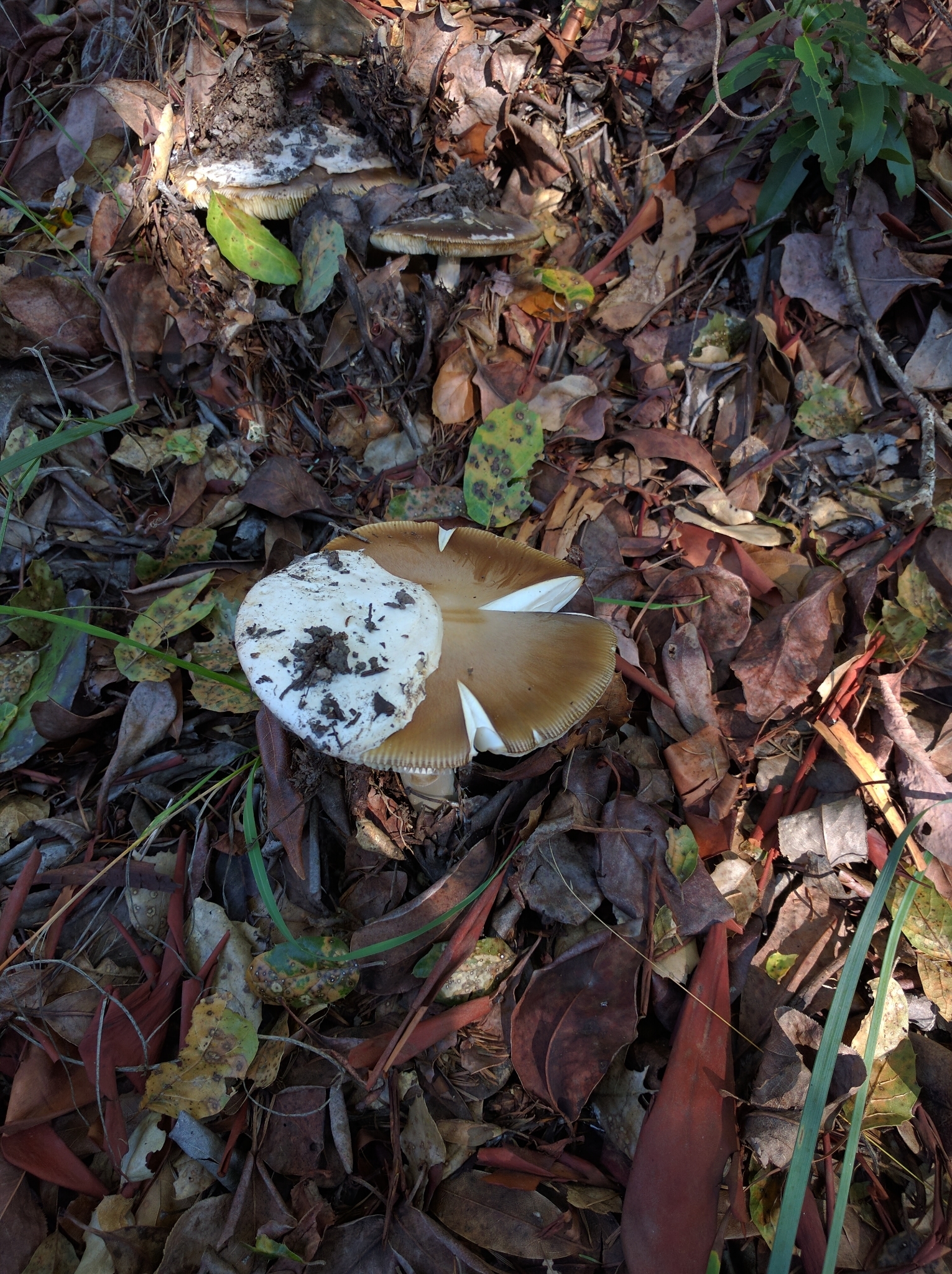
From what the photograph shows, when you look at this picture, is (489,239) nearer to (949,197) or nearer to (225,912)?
(949,197)

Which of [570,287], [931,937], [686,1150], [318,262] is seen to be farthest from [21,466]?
[931,937]

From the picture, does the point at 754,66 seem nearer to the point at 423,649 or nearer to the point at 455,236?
the point at 455,236

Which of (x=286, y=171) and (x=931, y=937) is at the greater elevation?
(x=286, y=171)

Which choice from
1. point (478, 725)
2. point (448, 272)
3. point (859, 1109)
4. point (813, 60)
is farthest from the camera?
point (448, 272)

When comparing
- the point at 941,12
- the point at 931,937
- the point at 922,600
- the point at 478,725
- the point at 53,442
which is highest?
the point at 941,12

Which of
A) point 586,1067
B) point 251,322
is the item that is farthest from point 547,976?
point 251,322

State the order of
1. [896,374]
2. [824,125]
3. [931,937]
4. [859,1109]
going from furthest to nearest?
[896,374] → [824,125] → [931,937] → [859,1109]

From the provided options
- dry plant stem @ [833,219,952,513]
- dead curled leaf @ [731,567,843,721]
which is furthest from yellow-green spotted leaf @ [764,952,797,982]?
dry plant stem @ [833,219,952,513]
